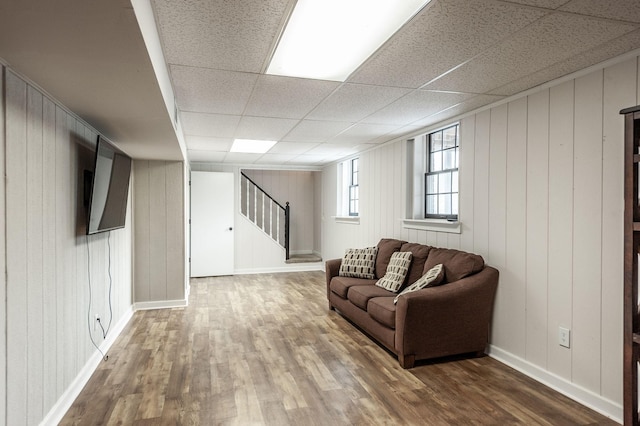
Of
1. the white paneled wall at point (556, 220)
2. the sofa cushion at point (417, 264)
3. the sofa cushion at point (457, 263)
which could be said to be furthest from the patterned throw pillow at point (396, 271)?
the white paneled wall at point (556, 220)

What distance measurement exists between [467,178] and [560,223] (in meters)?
1.06

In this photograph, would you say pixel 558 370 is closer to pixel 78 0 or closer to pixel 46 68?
pixel 78 0

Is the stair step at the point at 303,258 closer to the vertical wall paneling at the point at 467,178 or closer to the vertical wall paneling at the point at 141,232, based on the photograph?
the vertical wall paneling at the point at 141,232

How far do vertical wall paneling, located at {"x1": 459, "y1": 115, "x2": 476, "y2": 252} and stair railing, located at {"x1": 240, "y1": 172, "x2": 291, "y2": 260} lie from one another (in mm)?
5170

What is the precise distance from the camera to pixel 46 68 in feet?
5.58

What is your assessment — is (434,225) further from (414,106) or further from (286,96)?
(286,96)

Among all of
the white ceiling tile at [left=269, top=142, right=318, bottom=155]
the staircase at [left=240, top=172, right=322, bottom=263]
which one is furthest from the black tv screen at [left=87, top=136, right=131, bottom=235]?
the staircase at [left=240, top=172, right=322, bottom=263]

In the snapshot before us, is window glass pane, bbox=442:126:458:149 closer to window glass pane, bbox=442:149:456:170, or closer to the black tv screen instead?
window glass pane, bbox=442:149:456:170

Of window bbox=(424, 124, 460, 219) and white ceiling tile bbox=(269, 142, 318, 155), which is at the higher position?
white ceiling tile bbox=(269, 142, 318, 155)

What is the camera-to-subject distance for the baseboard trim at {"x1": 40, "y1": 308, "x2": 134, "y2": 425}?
2.21 m

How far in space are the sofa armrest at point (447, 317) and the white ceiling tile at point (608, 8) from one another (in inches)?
79.4

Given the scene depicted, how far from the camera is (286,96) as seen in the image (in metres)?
3.06

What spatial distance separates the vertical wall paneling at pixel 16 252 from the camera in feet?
5.65

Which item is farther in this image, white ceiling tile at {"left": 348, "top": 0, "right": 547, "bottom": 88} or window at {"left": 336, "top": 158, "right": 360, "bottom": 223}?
window at {"left": 336, "top": 158, "right": 360, "bottom": 223}
